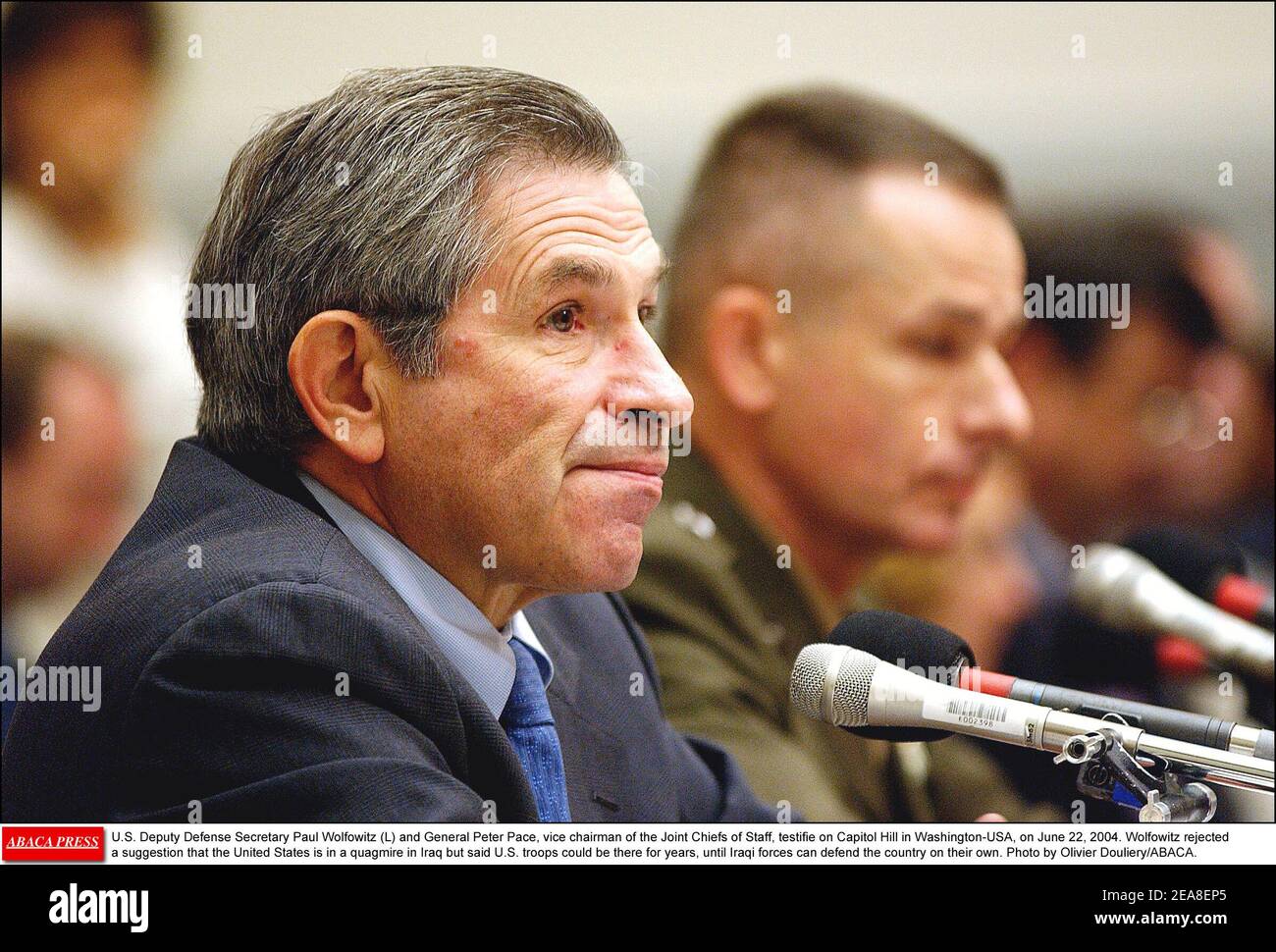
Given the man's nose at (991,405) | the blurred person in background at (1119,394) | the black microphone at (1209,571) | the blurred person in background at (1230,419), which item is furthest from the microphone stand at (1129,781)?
the blurred person in background at (1230,419)

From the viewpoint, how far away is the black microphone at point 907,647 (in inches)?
55.9

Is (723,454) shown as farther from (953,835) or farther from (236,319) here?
(236,319)

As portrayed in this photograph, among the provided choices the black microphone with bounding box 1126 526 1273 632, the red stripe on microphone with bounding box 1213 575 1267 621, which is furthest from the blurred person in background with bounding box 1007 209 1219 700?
the red stripe on microphone with bounding box 1213 575 1267 621

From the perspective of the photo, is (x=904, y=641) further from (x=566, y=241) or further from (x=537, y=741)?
(x=566, y=241)

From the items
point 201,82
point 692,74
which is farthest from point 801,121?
point 201,82

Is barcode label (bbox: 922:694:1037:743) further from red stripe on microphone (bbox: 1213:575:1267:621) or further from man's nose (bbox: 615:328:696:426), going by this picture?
red stripe on microphone (bbox: 1213:575:1267:621)

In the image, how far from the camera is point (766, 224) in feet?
10.2

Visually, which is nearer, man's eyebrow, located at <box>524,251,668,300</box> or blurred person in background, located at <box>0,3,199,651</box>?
man's eyebrow, located at <box>524,251,668,300</box>

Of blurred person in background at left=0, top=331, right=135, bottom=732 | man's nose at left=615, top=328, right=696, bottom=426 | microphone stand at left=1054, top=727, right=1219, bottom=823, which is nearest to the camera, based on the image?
microphone stand at left=1054, top=727, right=1219, bottom=823

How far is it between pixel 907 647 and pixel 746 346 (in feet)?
5.63

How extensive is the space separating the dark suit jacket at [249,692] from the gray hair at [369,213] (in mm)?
139

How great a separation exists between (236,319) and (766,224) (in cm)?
167

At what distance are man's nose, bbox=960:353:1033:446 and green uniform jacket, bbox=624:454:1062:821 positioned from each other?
52 centimetres

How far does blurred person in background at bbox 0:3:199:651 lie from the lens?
3.09 metres
